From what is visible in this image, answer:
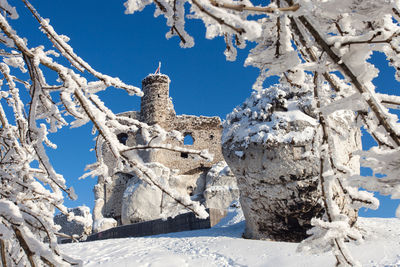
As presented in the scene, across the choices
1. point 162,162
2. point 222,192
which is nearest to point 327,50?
point 222,192

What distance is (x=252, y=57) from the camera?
39.6 inches

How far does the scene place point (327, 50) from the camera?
857mm

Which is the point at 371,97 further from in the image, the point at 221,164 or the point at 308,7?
the point at 221,164

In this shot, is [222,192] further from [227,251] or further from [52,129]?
[52,129]

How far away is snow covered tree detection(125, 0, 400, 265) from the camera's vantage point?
78cm

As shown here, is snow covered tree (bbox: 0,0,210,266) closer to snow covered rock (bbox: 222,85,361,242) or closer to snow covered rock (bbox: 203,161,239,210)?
snow covered rock (bbox: 222,85,361,242)

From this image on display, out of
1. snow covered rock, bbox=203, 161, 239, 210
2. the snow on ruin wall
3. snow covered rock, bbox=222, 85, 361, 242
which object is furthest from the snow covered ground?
the snow on ruin wall

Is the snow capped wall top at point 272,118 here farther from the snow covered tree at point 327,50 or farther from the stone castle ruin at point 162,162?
the stone castle ruin at point 162,162

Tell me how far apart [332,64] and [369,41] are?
0.31 ft

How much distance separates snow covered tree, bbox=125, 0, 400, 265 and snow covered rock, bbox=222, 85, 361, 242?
178 inches

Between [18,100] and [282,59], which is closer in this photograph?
[282,59]

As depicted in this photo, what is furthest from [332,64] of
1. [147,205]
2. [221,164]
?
[221,164]

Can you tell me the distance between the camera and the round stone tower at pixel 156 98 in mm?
19203

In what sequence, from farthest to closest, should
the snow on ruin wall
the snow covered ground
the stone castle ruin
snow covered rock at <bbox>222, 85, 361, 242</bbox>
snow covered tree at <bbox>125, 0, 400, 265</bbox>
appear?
the snow on ruin wall → the stone castle ruin → snow covered rock at <bbox>222, 85, 361, 242</bbox> → the snow covered ground → snow covered tree at <bbox>125, 0, 400, 265</bbox>
